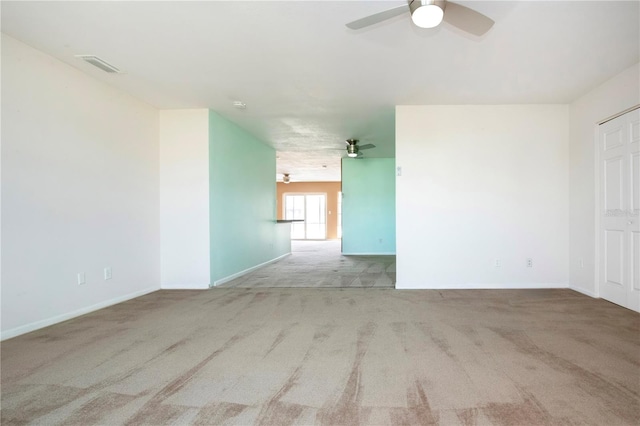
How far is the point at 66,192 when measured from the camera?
11.0 feet

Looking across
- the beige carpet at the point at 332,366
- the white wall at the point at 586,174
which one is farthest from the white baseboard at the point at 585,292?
the beige carpet at the point at 332,366

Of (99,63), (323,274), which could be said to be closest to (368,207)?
(323,274)

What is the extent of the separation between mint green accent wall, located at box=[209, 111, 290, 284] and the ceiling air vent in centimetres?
146

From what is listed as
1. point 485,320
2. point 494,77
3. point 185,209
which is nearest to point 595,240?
point 485,320

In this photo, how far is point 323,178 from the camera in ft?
44.6

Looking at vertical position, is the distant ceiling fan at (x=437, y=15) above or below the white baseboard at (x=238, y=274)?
above

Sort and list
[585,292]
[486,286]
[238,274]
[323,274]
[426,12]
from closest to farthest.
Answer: [426,12], [585,292], [486,286], [238,274], [323,274]

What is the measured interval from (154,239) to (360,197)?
18.2ft

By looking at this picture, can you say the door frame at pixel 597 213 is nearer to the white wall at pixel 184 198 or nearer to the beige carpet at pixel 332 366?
the beige carpet at pixel 332 366

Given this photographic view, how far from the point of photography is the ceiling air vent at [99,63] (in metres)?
3.18

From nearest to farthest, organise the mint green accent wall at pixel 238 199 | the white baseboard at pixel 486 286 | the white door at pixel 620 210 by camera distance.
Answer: the white door at pixel 620 210, the white baseboard at pixel 486 286, the mint green accent wall at pixel 238 199

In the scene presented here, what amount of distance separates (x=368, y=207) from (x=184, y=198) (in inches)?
209

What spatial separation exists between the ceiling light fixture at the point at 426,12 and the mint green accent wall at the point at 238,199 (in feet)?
11.2

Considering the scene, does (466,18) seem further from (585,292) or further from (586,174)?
(585,292)
